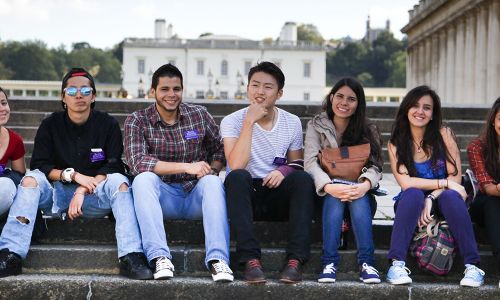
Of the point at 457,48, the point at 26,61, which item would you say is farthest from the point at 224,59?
the point at 457,48

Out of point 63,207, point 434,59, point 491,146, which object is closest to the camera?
point 491,146

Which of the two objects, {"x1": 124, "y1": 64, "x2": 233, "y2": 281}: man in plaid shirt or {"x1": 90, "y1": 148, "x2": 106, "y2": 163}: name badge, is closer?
{"x1": 124, "y1": 64, "x2": 233, "y2": 281}: man in plaid shirt

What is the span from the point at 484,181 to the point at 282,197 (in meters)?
1.34

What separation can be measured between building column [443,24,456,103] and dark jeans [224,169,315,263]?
22.1m

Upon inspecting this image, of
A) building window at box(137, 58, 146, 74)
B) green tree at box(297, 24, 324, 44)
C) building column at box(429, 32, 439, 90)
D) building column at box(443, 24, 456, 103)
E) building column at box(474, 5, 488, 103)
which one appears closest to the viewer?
building column at box(474, 5, 488, 103)

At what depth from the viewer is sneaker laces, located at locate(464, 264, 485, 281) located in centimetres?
449

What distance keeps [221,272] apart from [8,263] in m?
1.32

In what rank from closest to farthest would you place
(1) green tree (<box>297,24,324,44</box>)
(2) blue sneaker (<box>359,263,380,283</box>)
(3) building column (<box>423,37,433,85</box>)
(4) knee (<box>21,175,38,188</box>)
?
(2) blue sneaker (<box>359,263,380,283</box>) < (4) knee (<box>21,175,38,188</box>) < (3) building column (<box>423,37,433,85</box>) < (1) green tree (<box>297,24,324,44</box>)

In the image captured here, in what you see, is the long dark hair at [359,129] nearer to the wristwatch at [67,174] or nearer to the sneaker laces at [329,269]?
the sneaker laces at [329,269]

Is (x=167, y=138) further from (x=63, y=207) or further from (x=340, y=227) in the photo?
(x=340, y=227)

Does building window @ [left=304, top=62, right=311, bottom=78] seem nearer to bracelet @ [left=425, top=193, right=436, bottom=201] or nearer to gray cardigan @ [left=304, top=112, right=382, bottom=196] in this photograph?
gray cardigan @ [left=304, top=112, right=382, bottom=196]

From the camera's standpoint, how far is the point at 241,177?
474cm

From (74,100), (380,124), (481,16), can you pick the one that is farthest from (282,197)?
(481,16)

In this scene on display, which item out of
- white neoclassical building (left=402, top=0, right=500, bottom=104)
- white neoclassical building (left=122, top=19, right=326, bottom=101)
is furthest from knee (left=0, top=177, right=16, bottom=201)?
white neoclassical building (left=122, top=19, right=326, bottom=101)
